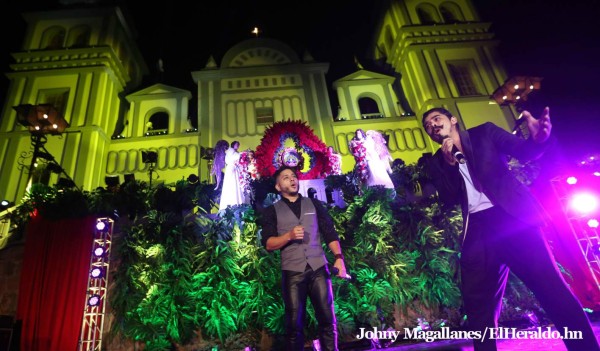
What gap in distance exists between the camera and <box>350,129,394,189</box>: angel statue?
8.24m

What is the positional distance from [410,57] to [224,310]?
1676 centimetres

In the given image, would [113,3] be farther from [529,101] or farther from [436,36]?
[529,101]

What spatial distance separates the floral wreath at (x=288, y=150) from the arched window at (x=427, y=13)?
1471 centimetres

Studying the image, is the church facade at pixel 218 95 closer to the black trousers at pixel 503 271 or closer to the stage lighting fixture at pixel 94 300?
the stage lighting fixture at pixel 94 300

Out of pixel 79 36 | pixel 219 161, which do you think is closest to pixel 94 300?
pixel 219 161

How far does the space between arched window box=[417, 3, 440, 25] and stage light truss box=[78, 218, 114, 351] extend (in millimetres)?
19662

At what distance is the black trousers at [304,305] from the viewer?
2674 millimetres

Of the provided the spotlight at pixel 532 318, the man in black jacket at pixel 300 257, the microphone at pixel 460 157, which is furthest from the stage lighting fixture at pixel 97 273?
the spotlight at pixel 532 318

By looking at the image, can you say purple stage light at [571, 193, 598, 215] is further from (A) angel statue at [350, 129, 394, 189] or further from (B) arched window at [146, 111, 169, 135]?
(B) arched window at [146, 111, 169, 135]

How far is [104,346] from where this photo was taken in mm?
5246

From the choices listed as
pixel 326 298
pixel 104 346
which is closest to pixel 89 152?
pixel 104 346

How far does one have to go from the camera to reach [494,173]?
87.8 inches

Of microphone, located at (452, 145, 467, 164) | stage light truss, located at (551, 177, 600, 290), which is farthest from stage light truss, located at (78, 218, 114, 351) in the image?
stage light truss, located at (551, 177, 600, 290)

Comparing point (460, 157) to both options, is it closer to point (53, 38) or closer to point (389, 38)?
point (389, 38)
